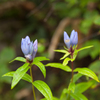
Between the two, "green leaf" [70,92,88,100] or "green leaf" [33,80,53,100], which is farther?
"green leaf" [70,92,88,100]

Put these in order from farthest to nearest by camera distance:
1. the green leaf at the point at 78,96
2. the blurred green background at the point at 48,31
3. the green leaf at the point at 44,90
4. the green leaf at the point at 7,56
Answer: the green leaf at the point at 7,56 < the blurred green background at the point at 48,31 < the green leaf at the point at 78,96 < the green leaf at the point at 44,90

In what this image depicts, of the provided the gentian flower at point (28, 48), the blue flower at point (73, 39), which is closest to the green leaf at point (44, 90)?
the gentian flower at point (28, 48)

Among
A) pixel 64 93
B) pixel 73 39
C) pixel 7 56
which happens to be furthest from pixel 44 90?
pixel 7 56

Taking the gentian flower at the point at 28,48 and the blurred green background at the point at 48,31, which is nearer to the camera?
the gentian flower at the point at 28,48

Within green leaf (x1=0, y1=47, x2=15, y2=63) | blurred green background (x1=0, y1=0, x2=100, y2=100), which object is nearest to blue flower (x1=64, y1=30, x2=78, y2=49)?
blurred green background (x1=0, y1=0, x2=100, y2=100)

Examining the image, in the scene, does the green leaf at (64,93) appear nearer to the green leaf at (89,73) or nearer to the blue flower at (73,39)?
the green leaf at (89,73)

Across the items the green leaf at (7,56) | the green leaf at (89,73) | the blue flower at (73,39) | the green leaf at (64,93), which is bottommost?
the green leaf at (7,56)

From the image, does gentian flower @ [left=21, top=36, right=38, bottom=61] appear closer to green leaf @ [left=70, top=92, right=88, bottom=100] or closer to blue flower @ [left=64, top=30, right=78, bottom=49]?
blue flower @ [left=64, top=30, right=78, bottom=49]

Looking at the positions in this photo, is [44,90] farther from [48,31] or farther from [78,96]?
[48,31]

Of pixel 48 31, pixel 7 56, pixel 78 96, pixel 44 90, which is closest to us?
pixel 44 90
